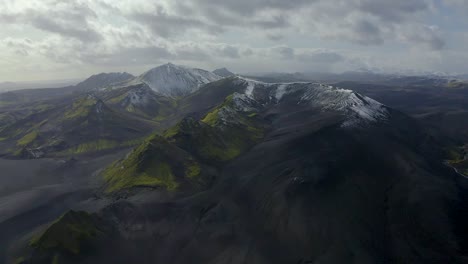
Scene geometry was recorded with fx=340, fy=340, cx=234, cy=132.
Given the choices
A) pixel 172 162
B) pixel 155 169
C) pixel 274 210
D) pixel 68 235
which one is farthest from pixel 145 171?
pixel 274 210

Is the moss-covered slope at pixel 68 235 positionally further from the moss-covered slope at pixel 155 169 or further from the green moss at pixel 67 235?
the moss-covered slope at pixel 155 169

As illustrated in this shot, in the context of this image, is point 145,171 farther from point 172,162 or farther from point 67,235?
point 67,235

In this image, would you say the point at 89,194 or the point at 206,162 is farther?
the point at 206,162

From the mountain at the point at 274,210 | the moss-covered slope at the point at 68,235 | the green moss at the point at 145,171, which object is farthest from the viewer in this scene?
the green moss at the point at 145,171

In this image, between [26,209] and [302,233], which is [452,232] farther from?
[26,209]

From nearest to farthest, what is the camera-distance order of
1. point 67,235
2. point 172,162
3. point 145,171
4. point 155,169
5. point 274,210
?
point 67,235
point 274,210
point 145,171
point 155,169
point 172,162

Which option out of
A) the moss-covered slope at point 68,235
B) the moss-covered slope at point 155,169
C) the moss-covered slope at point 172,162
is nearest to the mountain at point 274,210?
the moss-covered slope at point 68,235

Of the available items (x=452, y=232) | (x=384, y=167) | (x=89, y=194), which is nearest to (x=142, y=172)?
(x=89, y=194)
